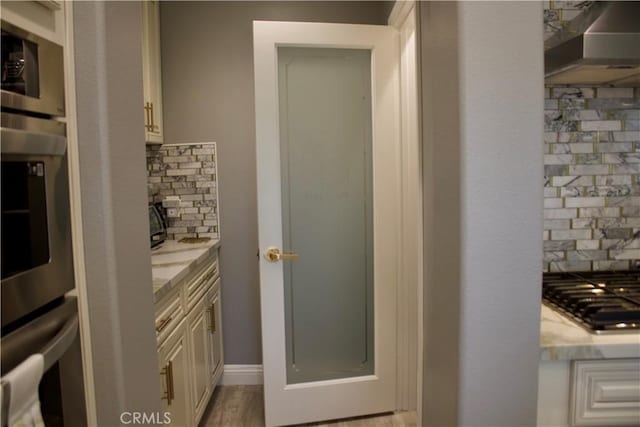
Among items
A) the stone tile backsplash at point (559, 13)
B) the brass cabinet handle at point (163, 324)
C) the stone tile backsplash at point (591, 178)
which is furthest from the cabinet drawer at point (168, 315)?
the stone tile backsplash at point (559, 13)

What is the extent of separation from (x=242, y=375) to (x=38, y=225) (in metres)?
1.93

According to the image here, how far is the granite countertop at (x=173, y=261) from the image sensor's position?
59.9 inches

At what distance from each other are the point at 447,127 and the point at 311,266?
121cm

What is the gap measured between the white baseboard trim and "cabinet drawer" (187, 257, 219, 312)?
0.63m

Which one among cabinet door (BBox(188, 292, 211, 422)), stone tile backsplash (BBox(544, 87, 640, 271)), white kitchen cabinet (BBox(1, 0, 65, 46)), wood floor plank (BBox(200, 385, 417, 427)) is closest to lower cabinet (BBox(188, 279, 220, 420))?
cabinet door (BBox(188, 292, 211, 422))

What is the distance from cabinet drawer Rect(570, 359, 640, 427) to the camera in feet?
3.38

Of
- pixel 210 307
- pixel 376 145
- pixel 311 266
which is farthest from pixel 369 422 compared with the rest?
pixel 376 145

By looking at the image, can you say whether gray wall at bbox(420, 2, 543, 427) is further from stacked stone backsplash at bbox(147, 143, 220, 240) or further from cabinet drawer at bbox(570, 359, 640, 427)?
stacked stone backsplash at bbox(147, 143, 220, 240)

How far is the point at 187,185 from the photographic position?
2.47 m

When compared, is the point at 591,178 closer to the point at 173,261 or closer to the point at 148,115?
the point at 173,261

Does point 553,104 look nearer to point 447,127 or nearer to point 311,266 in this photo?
point 447,127

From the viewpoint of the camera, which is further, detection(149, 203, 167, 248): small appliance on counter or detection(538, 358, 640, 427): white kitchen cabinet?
detection(149, 203, 167, 248): small appliance on counter

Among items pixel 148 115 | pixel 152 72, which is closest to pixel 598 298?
pixel 148 115

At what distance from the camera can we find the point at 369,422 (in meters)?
2.12
